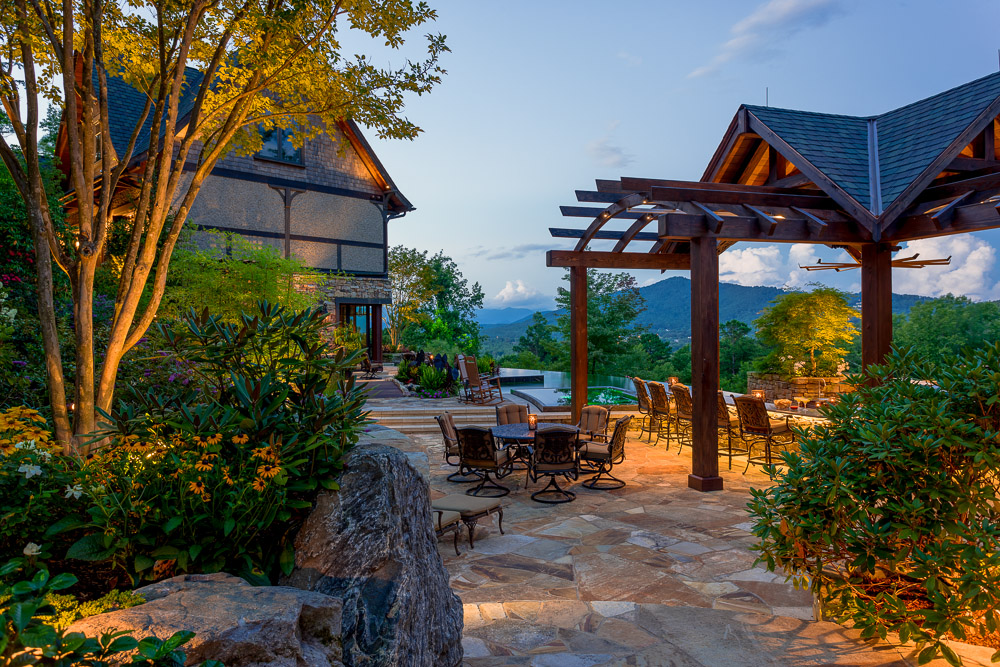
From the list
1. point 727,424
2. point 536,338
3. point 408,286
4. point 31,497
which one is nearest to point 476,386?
point 727,424

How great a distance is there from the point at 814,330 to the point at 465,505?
41.4 ft

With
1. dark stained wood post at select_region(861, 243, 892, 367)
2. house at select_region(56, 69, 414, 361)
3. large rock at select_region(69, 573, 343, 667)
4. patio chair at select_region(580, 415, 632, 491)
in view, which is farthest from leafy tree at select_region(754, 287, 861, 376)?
large rock at select_region(69, 573, 343, 667)

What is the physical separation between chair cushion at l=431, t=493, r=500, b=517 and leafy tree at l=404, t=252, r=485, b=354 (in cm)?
1813

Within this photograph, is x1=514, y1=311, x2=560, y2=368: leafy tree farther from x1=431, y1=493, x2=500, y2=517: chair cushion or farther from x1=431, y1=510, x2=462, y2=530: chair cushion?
x1=431, y1=510, x2=462, y2=530: chair cushion

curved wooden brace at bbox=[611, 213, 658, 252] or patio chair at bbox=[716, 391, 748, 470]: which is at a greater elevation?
curved wooden brace at bbox=[611, 213, 658, 252]

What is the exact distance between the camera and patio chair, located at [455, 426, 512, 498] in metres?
7.09

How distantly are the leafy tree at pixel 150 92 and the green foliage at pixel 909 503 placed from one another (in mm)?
4375

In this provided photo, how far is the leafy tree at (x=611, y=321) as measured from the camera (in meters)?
24.3

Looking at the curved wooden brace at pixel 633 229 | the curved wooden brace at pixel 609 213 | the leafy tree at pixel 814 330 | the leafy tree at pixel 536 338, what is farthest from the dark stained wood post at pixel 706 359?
the leafy tree at pixel 536 338

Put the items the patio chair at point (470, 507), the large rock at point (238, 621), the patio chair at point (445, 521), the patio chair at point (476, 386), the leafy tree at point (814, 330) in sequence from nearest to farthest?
the large rock at point (238, 621) → the patio chair at point (445, 521) → the patio chair at point (470, 507) → the patio chair at point (476, 386) → the leafy tree at point (814, 330)

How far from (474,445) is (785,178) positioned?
6.69 metres

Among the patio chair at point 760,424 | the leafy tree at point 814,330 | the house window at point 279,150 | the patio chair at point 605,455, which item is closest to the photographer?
the patio chair at point 605,455

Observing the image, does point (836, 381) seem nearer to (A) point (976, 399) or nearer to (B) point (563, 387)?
(B) point (563, 387)

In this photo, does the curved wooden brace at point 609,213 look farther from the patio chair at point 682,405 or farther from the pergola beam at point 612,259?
the patio chair at point 682,405
